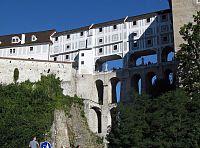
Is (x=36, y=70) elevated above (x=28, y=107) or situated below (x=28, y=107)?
above

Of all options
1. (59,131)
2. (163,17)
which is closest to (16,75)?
(59,131)

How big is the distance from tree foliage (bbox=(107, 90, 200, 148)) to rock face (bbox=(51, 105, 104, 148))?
9633mm

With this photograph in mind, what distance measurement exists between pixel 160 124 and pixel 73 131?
1672 cm

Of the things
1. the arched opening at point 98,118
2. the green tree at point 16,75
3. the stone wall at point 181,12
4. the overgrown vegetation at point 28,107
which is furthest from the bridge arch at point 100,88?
the stone wall at point 181,12

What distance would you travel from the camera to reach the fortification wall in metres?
54.3

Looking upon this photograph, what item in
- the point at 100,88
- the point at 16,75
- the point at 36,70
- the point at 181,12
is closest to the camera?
the point at 181,12

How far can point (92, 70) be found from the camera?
193ft

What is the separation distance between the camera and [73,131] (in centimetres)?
4844

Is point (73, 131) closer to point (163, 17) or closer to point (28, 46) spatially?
point (163, 17)

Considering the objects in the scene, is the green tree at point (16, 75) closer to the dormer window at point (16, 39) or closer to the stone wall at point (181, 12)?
the dormer window at point (16, 39)

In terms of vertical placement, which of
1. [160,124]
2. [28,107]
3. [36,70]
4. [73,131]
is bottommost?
[73,131]

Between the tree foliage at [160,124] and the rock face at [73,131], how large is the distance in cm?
963

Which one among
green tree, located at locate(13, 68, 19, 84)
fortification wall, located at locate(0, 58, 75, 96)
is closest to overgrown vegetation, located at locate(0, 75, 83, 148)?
fortification wall, located at locate(0, 58, 75, 96)

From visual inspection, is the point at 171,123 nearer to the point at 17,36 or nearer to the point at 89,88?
the point at 89,88
